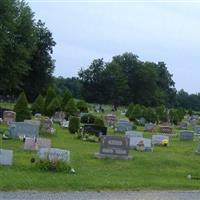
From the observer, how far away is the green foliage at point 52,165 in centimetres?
1552

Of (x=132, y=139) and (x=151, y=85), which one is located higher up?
(x=151, y=85)

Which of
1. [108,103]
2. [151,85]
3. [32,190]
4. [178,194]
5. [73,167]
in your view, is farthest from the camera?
[151,85]

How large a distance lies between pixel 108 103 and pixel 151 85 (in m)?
13.4

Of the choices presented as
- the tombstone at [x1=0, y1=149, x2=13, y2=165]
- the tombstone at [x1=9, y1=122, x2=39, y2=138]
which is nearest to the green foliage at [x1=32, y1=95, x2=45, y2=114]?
the tombstone at [x1=9, y1=122, x2=39, y2=138]

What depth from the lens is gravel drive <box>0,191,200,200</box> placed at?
12.0 meters

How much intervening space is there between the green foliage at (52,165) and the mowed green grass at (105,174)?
210mm

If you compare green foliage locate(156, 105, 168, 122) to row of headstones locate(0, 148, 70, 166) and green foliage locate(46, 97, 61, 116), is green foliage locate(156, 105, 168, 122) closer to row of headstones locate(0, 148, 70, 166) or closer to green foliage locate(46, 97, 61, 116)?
green foliage locate(46, 97, 61, 116)

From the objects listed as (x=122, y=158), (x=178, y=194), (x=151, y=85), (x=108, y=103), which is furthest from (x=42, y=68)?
(x=178, y=194)

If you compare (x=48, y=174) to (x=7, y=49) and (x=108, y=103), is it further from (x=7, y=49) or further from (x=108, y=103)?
(x=108, y=103)

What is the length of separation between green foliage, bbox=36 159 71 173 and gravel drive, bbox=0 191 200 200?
8.14 feet

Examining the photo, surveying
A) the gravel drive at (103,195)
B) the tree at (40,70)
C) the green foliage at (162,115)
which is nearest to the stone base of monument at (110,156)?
the gravel drive at (103,195)

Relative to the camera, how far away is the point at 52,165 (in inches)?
613

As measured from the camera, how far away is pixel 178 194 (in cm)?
1395

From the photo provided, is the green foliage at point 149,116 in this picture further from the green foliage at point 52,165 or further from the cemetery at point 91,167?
the green foliage at point 52,165
